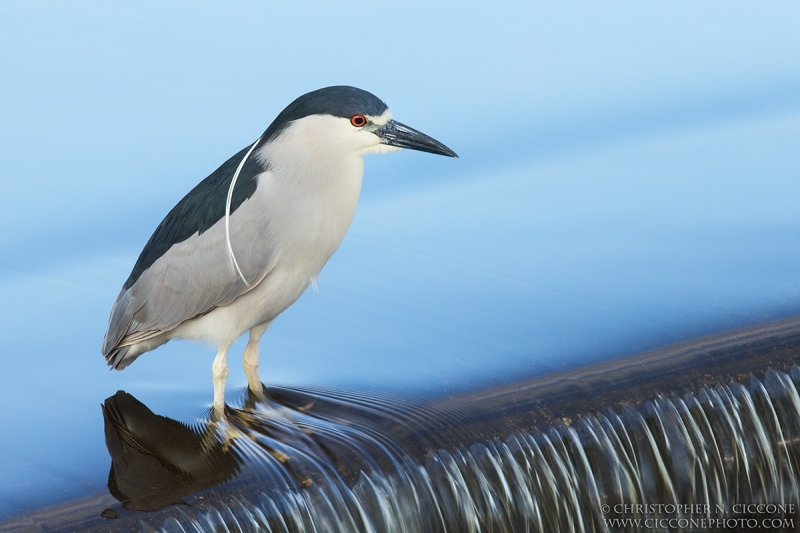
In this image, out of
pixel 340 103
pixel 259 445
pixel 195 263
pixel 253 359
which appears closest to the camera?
pixel 340 103

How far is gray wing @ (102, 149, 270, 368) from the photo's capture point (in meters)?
3.15

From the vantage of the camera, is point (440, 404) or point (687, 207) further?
point (687, 207)

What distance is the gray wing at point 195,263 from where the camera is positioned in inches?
124

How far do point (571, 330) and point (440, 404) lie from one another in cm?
81

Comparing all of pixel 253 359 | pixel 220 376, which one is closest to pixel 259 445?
pixel 220 376

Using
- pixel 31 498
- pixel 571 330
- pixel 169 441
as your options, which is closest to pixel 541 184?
pixel 571 330

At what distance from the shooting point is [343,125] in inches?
121

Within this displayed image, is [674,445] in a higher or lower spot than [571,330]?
lower

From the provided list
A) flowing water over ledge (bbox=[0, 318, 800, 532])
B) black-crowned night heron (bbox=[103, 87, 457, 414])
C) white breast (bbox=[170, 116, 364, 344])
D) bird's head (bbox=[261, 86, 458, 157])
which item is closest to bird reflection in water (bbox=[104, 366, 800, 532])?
flowing water over ledge (bbox=[0, 318, 800, 532])

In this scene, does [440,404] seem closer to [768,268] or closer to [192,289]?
[192,289]

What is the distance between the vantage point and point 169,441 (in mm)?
3191

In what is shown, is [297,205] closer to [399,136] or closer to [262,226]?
[262,226]

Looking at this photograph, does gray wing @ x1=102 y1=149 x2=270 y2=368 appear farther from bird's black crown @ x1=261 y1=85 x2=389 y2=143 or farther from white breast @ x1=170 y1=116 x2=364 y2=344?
bird's black crown @ x1=261 y1=85 x2=389 y2=143

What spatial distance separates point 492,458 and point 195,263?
42.4 inches
